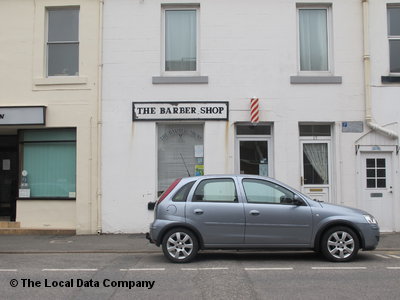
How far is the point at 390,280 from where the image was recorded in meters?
7.11

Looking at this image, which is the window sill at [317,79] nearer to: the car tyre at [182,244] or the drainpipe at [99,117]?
the drainpipe at [99,117]

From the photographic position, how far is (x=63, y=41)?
1310 cm

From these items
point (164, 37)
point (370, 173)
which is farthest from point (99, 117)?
point (370, 173)

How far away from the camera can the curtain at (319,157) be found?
1281cm

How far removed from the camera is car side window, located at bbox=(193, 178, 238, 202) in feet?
28.4

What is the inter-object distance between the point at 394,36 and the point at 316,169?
411cm

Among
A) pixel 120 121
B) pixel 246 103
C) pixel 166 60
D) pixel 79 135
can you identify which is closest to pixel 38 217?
pixel 79 135

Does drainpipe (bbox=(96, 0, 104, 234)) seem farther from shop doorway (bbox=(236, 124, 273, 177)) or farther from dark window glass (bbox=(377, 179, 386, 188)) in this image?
dark window glass (bbox=(377, 179, 386, 188))

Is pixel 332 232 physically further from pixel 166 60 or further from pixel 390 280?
pixel 166 60

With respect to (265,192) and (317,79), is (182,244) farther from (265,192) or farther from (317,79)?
(317,79)

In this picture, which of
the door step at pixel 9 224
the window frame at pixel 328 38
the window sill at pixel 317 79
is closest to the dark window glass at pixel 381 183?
the window sill at pixel 317 79

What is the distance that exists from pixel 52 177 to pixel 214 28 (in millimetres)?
5935

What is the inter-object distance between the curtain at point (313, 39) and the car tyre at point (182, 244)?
6.53 m

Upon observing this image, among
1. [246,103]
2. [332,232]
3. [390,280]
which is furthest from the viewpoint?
[246,103]
